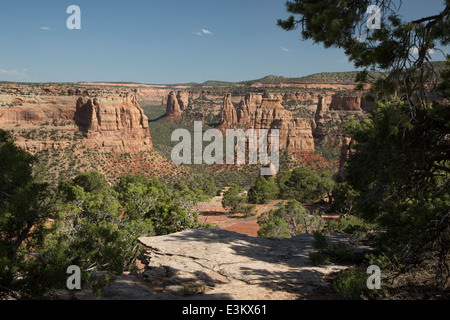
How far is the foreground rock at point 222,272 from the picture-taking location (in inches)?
268

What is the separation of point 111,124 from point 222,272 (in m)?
55.3

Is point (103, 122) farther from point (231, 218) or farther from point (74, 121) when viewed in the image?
Answer: point (231, 218)

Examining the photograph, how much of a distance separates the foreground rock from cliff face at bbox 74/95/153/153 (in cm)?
5061

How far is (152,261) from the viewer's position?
855cm

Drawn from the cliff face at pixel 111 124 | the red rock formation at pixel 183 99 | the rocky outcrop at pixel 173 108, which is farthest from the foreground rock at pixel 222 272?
the red rock formation at pixel 183 99

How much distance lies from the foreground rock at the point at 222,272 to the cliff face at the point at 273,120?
65.5m

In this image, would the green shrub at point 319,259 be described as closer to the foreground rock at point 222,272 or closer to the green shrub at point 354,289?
the foreground rock at point 222,272

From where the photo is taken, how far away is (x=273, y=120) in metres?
80.5

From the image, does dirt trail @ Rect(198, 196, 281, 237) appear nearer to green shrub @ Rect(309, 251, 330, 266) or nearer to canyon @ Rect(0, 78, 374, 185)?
green shrub @ Rect(309, 251, 330, 266)

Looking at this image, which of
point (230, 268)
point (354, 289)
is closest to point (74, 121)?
point (230, 268)

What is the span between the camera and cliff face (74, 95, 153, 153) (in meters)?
55.1
